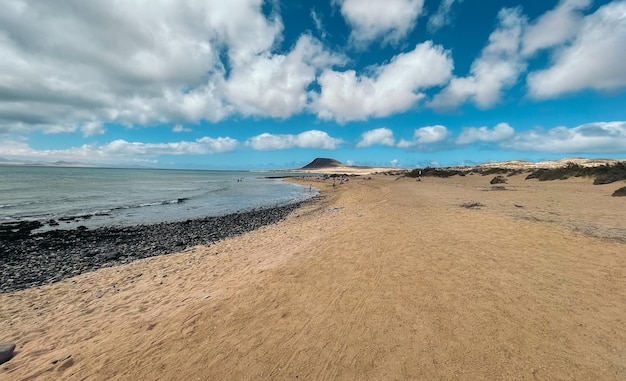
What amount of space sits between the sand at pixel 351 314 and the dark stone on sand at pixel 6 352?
0.13 meters

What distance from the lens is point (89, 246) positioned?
46.2ft

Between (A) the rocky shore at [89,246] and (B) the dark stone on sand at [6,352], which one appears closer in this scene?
(B) the dark stone on sand at [6,352]

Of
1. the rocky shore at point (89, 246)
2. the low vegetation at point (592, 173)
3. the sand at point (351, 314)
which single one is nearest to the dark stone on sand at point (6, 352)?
the sand at point (351, 314)

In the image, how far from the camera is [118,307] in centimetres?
725

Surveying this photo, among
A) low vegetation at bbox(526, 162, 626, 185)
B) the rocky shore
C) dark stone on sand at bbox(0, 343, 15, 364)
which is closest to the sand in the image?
dark stone on sand at bbox(0, 343, 15, 364)

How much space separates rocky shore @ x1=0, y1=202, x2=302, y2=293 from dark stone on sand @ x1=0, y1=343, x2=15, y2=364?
15.7 ft

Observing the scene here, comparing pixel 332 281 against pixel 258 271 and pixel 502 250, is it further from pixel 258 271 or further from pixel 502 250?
pixel 502 250

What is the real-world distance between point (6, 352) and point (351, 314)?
23.3 feet

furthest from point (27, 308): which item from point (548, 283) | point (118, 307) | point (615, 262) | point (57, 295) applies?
point (615, 262)

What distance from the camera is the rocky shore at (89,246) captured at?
10.4 metres

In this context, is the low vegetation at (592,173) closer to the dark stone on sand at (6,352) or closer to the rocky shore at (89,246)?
the rocky shore at (89,246)

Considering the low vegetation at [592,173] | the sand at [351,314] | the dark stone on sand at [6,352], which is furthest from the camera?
the low vegetation at [592,173]

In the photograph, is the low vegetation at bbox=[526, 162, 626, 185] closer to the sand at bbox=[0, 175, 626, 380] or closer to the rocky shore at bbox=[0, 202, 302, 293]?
the sand at bbox=[0, 175, 626, 380]

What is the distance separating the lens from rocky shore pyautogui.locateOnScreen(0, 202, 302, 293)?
10.4m
